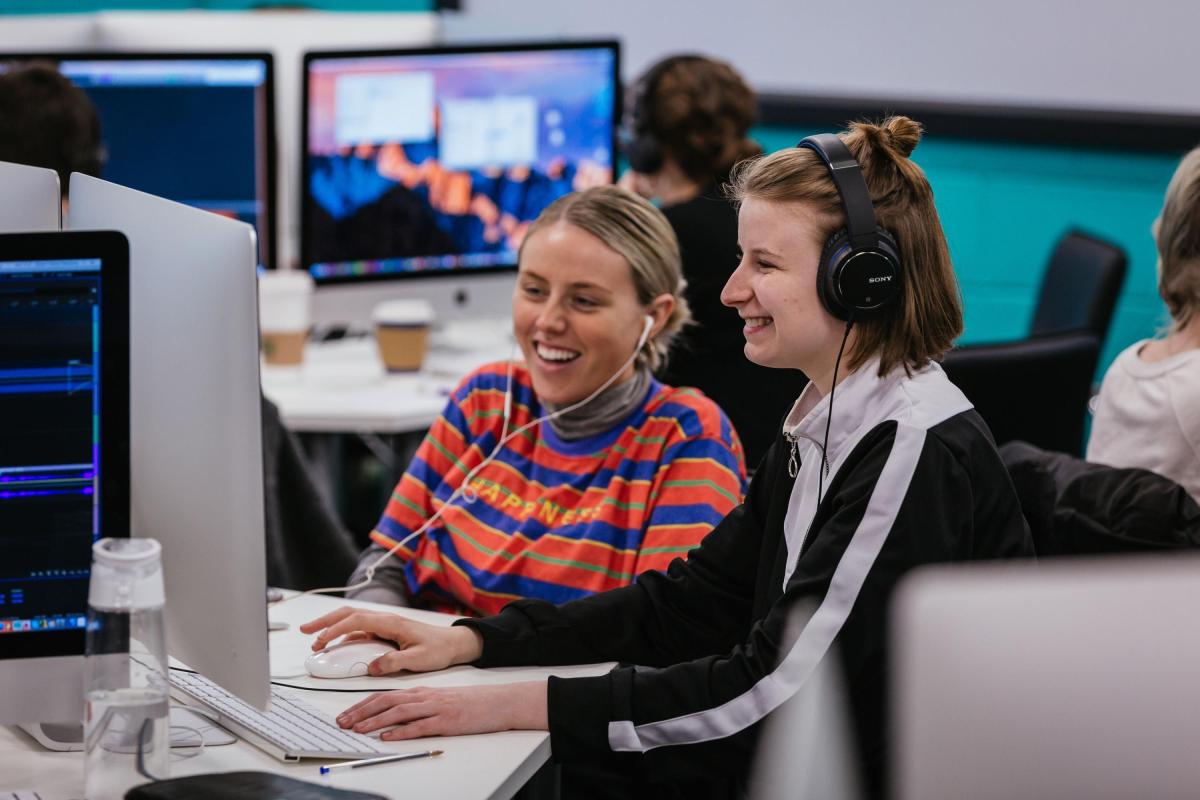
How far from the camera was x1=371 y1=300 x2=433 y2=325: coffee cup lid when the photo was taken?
2865mm

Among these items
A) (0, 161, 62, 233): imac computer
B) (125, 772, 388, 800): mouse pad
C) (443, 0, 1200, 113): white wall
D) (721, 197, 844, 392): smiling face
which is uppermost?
(443, 0, 1200, 113): white wall

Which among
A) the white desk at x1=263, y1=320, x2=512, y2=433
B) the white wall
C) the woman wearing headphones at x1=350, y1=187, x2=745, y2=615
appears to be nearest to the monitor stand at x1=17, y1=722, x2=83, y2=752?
the woman wearing headphones at x1=350, y1=187, x2=745, y2=615

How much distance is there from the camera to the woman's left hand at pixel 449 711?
137 cm

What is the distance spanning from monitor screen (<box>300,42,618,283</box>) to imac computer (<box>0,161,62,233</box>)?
1.39 m

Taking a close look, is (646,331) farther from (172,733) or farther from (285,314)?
(285,314)

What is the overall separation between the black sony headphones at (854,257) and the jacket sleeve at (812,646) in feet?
0.40

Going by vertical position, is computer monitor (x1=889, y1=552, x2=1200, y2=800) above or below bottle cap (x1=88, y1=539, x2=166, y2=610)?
above

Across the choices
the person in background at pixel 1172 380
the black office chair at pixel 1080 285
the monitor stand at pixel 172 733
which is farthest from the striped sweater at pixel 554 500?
the black office chair at pixel 1080 285

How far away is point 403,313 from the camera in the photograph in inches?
114

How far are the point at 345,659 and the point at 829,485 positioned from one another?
1.77 ft

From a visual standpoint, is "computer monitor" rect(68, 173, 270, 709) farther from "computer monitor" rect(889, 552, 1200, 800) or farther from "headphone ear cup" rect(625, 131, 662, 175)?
"headphone ear cup" rect(625, 131, 662, 175)

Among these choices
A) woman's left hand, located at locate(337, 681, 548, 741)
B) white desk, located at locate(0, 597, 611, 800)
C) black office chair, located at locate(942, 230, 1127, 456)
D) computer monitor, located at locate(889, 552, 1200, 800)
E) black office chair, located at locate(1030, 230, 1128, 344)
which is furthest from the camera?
black office chair, located at locate(1030, 230, 1128, 344)

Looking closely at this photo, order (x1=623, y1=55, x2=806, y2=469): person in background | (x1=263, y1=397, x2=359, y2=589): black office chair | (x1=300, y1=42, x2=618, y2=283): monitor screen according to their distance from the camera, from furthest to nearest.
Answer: (x1=300, y1=42, x2=618, y2=283): monitor screen → (x1=623, y1=55, x2=806, y2=469): person in background → (x1=263, y1=397, x2=359, y2=589): black office chair

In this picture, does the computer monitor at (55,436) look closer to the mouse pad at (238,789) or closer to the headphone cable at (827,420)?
the mouse pad at (238,789)
